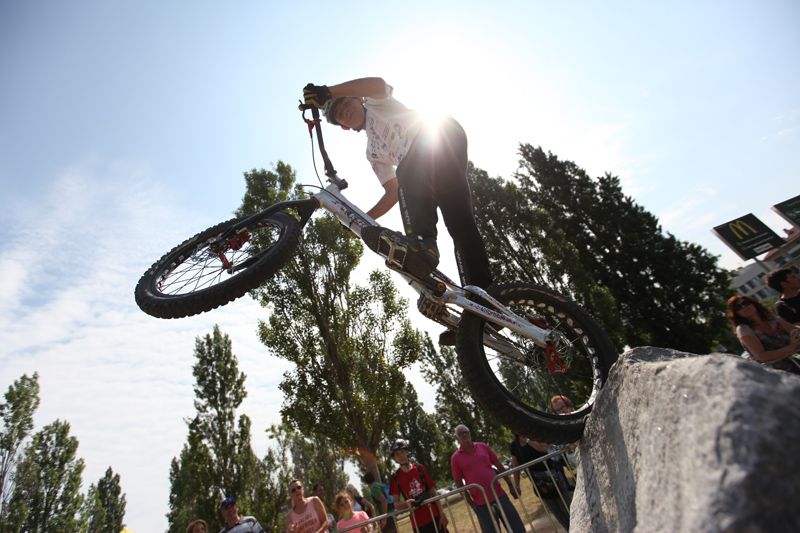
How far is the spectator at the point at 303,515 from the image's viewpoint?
17.1ft

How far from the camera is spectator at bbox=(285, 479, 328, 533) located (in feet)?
17.1

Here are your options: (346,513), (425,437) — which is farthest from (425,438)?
(346,513)

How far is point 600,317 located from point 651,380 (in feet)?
54.2

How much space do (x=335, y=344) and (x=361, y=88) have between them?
12.1 m

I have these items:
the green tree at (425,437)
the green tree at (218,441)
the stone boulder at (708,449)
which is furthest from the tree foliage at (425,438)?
the stone boulder at (708,449)

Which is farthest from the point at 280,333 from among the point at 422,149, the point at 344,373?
the point at 422,149

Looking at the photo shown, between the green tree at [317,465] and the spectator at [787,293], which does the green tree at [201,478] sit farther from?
the spectator at [787,293]

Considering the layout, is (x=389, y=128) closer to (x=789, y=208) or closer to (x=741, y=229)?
(x=741, y=229)

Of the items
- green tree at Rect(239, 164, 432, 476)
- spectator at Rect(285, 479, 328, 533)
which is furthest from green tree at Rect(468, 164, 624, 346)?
spectator at Rect(285, 479, 328, 533)

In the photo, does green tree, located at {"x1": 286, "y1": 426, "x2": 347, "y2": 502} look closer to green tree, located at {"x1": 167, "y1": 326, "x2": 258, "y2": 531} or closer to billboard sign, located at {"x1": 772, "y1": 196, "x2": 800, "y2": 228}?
green tree, located at {"x1": 167, "y1": 326, "x2": 258, "y2": 531}

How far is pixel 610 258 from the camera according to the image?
2262cm

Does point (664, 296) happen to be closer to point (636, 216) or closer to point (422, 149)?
point (636, 216)

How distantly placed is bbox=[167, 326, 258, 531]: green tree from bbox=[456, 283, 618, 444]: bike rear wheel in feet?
61.0

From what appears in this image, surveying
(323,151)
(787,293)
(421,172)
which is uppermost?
(323,151)
